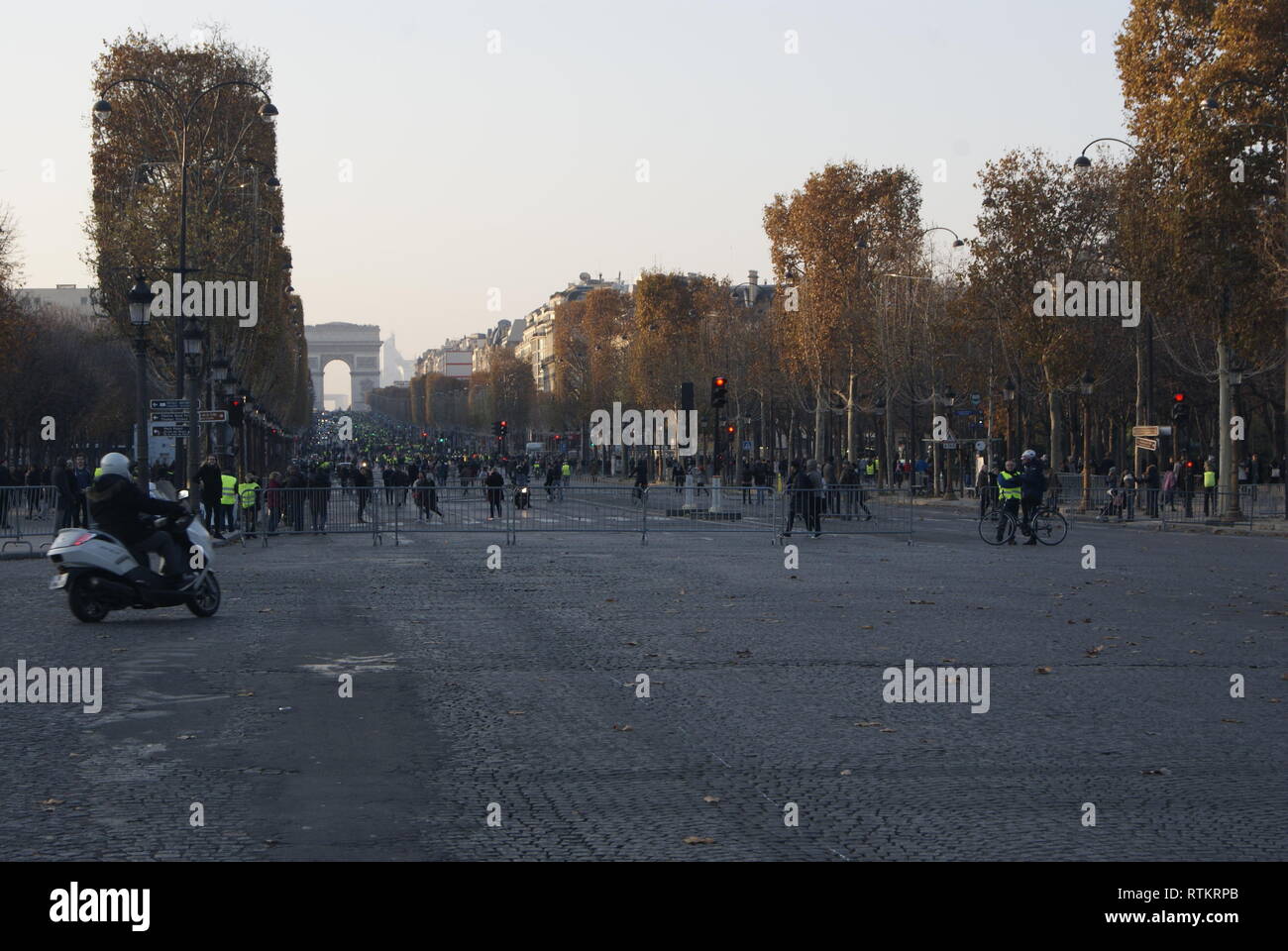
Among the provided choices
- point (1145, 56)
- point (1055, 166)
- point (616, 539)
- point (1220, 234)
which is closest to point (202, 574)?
point (616, 539)

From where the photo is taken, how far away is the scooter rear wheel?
15.0 meters

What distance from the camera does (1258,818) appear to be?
664 centimetres

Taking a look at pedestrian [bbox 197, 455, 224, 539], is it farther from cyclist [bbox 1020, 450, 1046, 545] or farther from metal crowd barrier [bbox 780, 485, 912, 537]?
cyclist [bbox 1020, 450, 1046, 545]

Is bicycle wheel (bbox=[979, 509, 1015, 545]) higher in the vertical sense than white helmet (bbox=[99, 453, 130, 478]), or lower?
lower

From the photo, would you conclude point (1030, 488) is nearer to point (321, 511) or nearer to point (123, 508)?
point (321, 511)

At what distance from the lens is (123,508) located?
15.0 meters

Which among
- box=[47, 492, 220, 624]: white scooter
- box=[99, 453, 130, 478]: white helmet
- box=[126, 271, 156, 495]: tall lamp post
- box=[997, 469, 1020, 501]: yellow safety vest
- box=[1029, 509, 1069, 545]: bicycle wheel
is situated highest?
box=[126, 271, 156, 495]: tall lamp post

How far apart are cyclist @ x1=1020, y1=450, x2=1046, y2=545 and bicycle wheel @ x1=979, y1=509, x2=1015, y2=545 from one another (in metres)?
0.27

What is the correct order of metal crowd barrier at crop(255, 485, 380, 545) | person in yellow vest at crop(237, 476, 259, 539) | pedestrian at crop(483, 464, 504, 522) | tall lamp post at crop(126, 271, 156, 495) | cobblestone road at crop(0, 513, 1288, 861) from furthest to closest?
person in yellow vest at crop(237, 476, 259, 539) → pedestrian at crop(483, 464, 504, 522) → metal crowd barrier at crop(255, 485, 380, 545) → tall lamp post at crop(126, 271, 156, 495) → cobblestone road at crop(0, 513, 1288, 861)

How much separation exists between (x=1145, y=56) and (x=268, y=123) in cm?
3146

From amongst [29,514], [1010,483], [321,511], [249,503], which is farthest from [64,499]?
[1010,483]

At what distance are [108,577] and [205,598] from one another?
1.00 meters

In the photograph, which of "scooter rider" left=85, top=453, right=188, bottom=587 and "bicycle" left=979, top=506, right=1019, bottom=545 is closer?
"scooter rider" left=85, top=453, right=188, bottom=587

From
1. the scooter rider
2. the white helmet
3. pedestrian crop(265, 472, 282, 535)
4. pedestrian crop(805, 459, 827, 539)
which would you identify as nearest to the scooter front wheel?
the scooter rider
